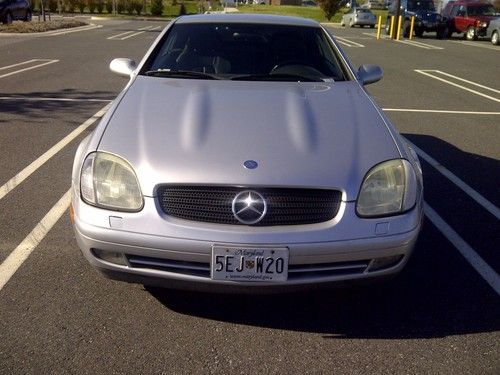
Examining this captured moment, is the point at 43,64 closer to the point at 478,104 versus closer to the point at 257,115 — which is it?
the point at 478,104

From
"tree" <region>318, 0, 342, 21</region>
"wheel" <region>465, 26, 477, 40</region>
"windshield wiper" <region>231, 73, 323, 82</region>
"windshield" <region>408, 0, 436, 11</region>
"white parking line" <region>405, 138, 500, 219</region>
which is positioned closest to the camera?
"windshield wiper" <region>231, 73, 323, 82</region>

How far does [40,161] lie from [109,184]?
3092mm

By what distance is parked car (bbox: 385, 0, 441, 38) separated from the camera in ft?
97.6

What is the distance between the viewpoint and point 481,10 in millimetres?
28375

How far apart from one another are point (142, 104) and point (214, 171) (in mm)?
995

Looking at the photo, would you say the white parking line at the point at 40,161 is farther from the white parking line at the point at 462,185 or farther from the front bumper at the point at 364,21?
the front bumper at the point at 364,21

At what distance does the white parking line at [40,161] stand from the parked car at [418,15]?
2530 centimetres

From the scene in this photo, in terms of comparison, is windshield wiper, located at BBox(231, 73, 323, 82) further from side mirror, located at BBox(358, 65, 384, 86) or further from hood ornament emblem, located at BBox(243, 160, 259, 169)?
hood ornament emblem, located at BBox(243, 160, 259, 169)

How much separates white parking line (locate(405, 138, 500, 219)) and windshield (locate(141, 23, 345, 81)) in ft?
5.41

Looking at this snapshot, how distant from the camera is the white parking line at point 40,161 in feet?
16.7

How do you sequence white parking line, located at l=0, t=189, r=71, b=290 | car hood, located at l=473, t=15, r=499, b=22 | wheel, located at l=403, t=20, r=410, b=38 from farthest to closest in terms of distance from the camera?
wheel, located at l=403, t=20, r=410, b=38
car hood, located at l=473, t=15, r=499, b=22
white parking line, located at l=0, t=189, r=71, b=290

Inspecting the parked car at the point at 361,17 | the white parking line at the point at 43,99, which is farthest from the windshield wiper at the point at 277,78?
the parked car at the point at 361,17

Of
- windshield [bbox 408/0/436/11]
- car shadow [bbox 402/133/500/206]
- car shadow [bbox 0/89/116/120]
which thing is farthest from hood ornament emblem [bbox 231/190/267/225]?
windshield [bbox 408/0/436/11]

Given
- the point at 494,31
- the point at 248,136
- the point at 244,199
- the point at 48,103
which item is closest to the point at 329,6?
the point at 494,31
